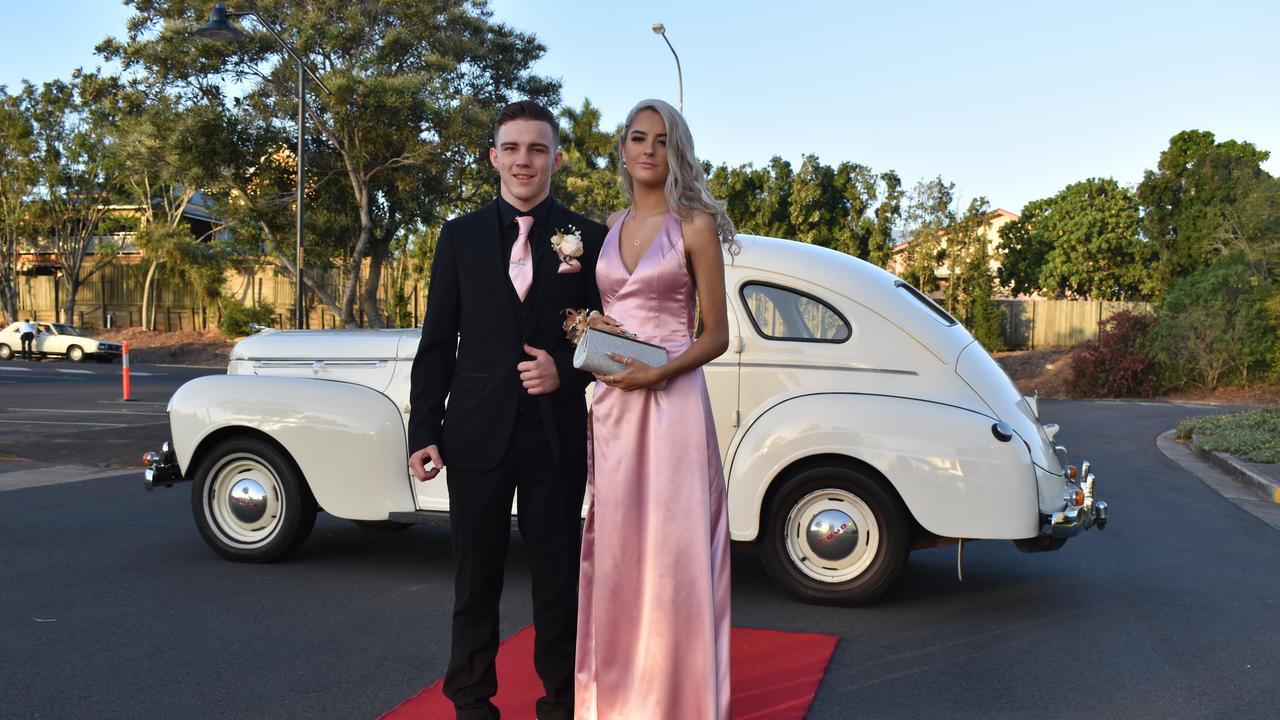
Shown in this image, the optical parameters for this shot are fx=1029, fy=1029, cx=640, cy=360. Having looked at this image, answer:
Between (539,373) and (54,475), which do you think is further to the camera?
(54,475)

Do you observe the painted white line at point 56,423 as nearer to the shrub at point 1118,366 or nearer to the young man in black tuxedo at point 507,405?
the young man in black tuxedo at point 507,405

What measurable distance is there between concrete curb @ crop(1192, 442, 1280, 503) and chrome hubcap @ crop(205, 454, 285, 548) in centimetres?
890

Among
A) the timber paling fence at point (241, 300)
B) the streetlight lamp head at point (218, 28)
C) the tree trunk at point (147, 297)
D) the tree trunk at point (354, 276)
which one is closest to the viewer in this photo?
the streetlight lamp head at point (218, 28)

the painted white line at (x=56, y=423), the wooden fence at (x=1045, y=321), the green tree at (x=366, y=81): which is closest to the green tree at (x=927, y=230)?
the wooden fence at (x=1045, y=321)

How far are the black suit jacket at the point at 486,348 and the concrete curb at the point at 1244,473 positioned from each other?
8.95 meters

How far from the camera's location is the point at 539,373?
3236 mm

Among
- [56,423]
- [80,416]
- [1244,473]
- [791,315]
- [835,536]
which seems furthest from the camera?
[80,416]

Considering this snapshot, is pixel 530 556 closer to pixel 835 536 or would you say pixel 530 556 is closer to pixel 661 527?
pixel 661 527

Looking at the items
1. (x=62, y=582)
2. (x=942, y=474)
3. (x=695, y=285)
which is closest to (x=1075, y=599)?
(x=942, y=474)

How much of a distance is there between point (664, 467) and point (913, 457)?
240 centimetres

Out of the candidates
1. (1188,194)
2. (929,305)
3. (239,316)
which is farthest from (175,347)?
(1188,194)

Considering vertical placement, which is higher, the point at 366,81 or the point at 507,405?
the point at 366,81

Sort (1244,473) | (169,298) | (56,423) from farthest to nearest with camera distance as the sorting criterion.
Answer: (169,298) < (56,423) < (1244,473)

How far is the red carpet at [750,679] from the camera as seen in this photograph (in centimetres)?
393
